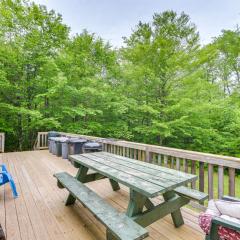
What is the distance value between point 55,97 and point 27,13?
12.9 feet

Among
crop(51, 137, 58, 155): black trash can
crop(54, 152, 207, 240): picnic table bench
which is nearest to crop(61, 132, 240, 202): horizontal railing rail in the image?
crop(54, 152, 207, 240): picnic table bench

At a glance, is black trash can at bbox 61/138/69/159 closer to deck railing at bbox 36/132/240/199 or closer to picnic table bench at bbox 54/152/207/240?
deck railing at bbox 36/132/240/199

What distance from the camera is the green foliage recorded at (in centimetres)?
762

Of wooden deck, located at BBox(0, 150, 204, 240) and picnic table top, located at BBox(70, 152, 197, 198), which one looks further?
wooden deck, located at BBox(0, 150, 204, 240)

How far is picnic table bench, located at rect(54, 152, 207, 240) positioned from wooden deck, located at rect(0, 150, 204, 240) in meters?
0.20

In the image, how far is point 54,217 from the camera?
7.23 ft

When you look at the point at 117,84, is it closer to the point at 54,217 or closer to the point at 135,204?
the point at 54,217

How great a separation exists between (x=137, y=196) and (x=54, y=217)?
1.24 metres

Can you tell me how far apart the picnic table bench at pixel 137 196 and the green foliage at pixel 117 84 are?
5.67 metres

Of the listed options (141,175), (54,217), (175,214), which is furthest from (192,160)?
(54,217)

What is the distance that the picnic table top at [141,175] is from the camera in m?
1.55

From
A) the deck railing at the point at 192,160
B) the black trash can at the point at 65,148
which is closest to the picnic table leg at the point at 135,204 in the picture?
the deck railing at the point at 192,160

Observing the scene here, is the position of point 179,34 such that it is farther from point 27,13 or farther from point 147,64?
point 27,13

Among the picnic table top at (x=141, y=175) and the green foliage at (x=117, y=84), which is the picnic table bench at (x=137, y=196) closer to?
the picnic table top at (x=141, y=175)
